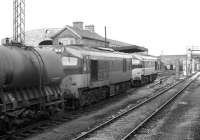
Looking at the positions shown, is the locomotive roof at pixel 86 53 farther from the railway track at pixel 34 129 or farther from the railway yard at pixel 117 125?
the railway track at pixel 34 129

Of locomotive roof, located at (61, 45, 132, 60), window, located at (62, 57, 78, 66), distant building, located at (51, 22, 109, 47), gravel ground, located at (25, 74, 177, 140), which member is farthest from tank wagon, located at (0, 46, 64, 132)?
distant building, located at (51, 22, 109, 47)

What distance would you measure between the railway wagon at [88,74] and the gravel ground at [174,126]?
4.22m

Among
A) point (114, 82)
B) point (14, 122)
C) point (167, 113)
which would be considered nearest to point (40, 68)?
point (14, 122)

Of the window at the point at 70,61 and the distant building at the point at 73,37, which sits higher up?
the distant building at the point at 73,37

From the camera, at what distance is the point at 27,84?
12.2 metres

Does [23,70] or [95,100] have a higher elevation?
[23,70]

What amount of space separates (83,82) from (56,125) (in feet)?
13.9

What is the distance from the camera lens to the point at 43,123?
13.7 meters

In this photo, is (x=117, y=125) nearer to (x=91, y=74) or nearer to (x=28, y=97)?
(x=28, y=97)

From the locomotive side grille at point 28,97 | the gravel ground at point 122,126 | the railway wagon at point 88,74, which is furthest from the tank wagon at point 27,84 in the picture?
the gravel ground at point 122,126

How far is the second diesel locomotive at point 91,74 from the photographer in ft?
55.4

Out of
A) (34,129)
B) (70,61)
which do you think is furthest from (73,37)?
(34,129)

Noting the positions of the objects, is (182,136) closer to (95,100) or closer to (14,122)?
(14,122)

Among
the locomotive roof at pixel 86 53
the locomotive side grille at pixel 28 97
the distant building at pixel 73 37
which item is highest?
the distant building at pixel 73 37
